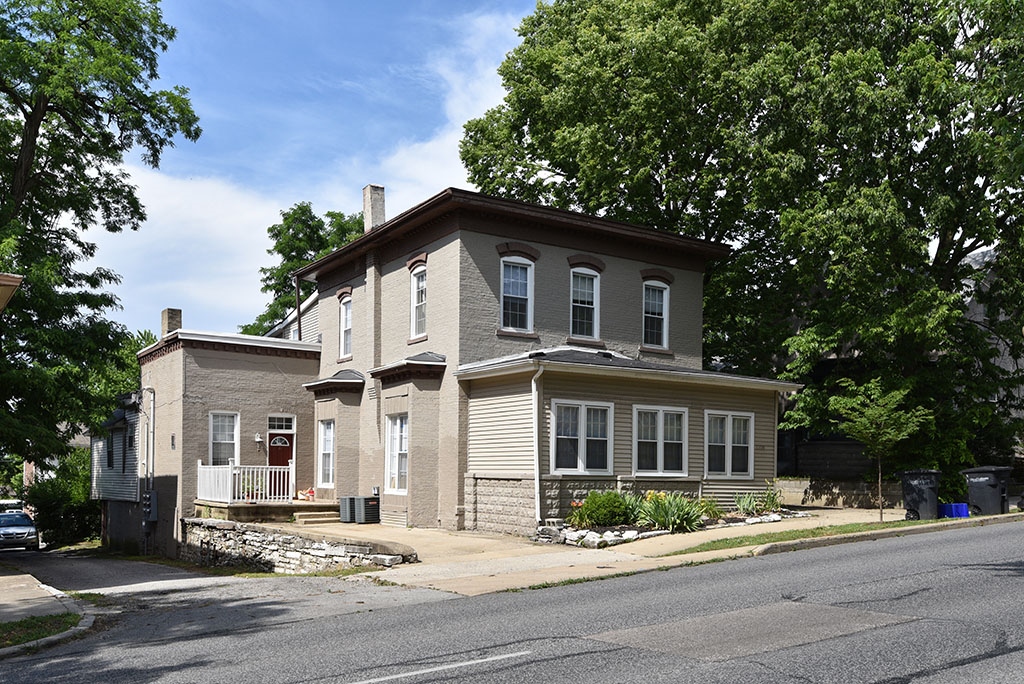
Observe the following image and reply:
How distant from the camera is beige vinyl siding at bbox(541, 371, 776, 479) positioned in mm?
22156

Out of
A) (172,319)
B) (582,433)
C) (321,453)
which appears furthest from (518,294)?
(172,319)

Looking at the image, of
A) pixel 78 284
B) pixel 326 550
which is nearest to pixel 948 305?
pixel 326 550

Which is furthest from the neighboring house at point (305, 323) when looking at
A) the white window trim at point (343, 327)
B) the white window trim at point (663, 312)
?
the white window trim at point (663, 312)

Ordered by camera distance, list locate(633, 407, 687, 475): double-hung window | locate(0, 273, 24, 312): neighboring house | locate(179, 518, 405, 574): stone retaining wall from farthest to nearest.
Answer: locate(633, 407, 687, 475): double-hung window, locate(179, 518, 405, 574): stone retaining wall, locate(0, 273, 24, 312): neighboring house

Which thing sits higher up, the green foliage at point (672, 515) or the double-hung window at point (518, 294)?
the double-hung window at point (518, 294)

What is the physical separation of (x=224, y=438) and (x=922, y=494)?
64.5ft

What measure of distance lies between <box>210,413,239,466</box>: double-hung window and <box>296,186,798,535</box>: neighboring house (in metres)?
2.51

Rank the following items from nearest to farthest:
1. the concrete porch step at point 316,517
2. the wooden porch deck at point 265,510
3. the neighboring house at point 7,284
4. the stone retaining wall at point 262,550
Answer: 1. the neighboring house at point 7,284
2. the stone retaining wall at point 262,550
3. the wooden porch deck at point 265,510
4. the concrete porch step at point 316,517

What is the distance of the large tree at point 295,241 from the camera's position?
52.4 meters

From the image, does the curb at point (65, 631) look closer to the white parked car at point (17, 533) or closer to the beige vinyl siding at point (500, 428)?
the beige vinyl siding at point (500, 428)

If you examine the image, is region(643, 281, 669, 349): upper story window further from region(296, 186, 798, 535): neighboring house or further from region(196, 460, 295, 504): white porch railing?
region(196, 460, 295, 504): white porch railing

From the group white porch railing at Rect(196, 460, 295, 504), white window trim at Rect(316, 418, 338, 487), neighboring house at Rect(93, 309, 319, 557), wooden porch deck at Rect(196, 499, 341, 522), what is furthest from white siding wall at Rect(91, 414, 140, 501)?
white window trim at Rect(316, 418, 338, 487)

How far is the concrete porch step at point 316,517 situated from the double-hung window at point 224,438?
13.0ft

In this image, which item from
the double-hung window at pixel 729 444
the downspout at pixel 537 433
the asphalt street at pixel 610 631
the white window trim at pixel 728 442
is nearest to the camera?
the asphalt street at pixel 610 631
